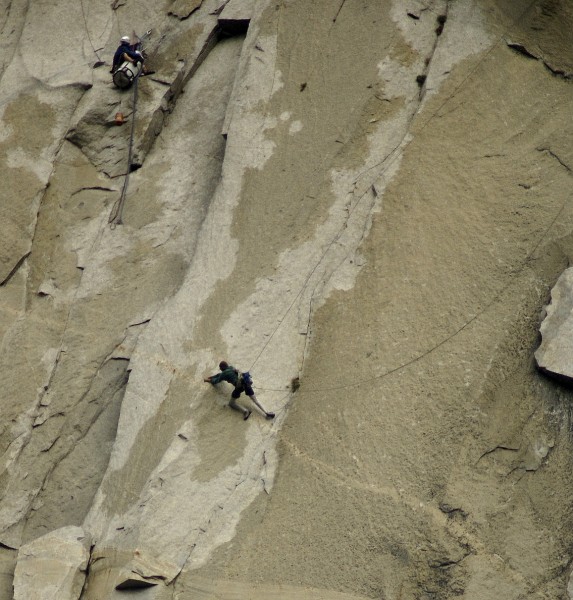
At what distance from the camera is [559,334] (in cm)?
1144

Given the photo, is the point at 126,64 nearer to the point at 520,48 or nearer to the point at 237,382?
the point at 520,48

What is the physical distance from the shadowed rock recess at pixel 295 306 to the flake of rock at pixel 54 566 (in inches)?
1.3

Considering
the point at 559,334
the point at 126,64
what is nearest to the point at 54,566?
the point at 559,334

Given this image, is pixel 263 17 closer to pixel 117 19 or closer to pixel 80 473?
pixel 117 19

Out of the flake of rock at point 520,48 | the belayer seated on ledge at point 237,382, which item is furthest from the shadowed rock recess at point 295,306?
the belayer seated on ledge at point 237,382

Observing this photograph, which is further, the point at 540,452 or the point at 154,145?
the point at 154,145

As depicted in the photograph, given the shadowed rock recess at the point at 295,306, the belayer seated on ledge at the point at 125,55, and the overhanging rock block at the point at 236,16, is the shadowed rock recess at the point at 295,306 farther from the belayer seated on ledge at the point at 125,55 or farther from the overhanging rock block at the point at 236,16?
the belayer seated on ledge at the point at 125,55

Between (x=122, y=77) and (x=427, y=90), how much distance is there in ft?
17.2

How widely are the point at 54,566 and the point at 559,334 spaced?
6.66 metres

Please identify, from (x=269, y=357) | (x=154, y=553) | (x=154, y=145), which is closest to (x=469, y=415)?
(x=269, y=357)

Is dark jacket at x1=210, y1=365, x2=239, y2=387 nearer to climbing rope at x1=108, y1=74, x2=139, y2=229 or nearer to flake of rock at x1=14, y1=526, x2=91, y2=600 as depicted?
flake of rock at x1=14, y1=526, x2=91, y2=600

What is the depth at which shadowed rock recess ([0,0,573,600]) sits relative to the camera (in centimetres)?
1128

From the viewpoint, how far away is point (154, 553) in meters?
11.6

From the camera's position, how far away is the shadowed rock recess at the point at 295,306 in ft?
37.0
